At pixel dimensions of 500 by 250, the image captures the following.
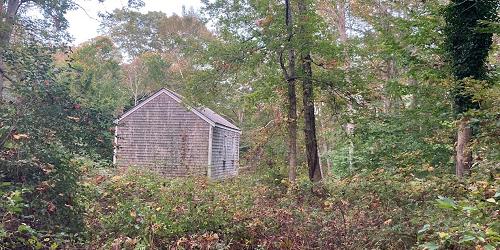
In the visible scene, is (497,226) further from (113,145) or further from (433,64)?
(433,64)

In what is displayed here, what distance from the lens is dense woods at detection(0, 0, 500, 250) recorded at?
5.15 m

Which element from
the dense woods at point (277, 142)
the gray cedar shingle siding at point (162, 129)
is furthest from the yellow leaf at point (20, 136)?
the gray cedar shingle siding at point (162, 129)

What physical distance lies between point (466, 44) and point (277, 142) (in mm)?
8167

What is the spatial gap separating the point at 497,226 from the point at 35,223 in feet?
16.3

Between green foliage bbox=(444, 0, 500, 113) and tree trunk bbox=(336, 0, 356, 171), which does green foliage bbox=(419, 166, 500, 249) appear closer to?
green foliage bbox=(444, 0, 500, 113)

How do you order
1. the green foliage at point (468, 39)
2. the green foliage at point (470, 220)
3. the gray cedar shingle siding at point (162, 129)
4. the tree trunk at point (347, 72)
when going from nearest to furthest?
the green foliage at point (470, 220) → the green foliage at point (468, 39) → the tree trunk at point (347, 72) → the gray cedar shingle siding at point (162, 129)

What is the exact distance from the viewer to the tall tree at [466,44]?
7781mm

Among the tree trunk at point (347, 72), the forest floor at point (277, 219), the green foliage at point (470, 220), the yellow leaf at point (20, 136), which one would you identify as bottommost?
the forest floor at point (277, 219)

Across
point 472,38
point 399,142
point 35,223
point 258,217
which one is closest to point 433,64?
point 472,38

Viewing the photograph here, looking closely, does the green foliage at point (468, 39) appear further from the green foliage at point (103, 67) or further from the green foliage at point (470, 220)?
the green foliage at point (103, 67)

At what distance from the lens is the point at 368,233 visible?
5.89 metres

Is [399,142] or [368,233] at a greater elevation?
[399,142]

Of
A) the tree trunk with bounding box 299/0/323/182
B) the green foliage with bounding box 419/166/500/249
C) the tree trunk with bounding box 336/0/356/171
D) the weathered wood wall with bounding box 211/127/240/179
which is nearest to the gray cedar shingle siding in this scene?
the weathered wood wall with bounding box 211/127/240/179

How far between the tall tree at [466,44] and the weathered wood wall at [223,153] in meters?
11.6
